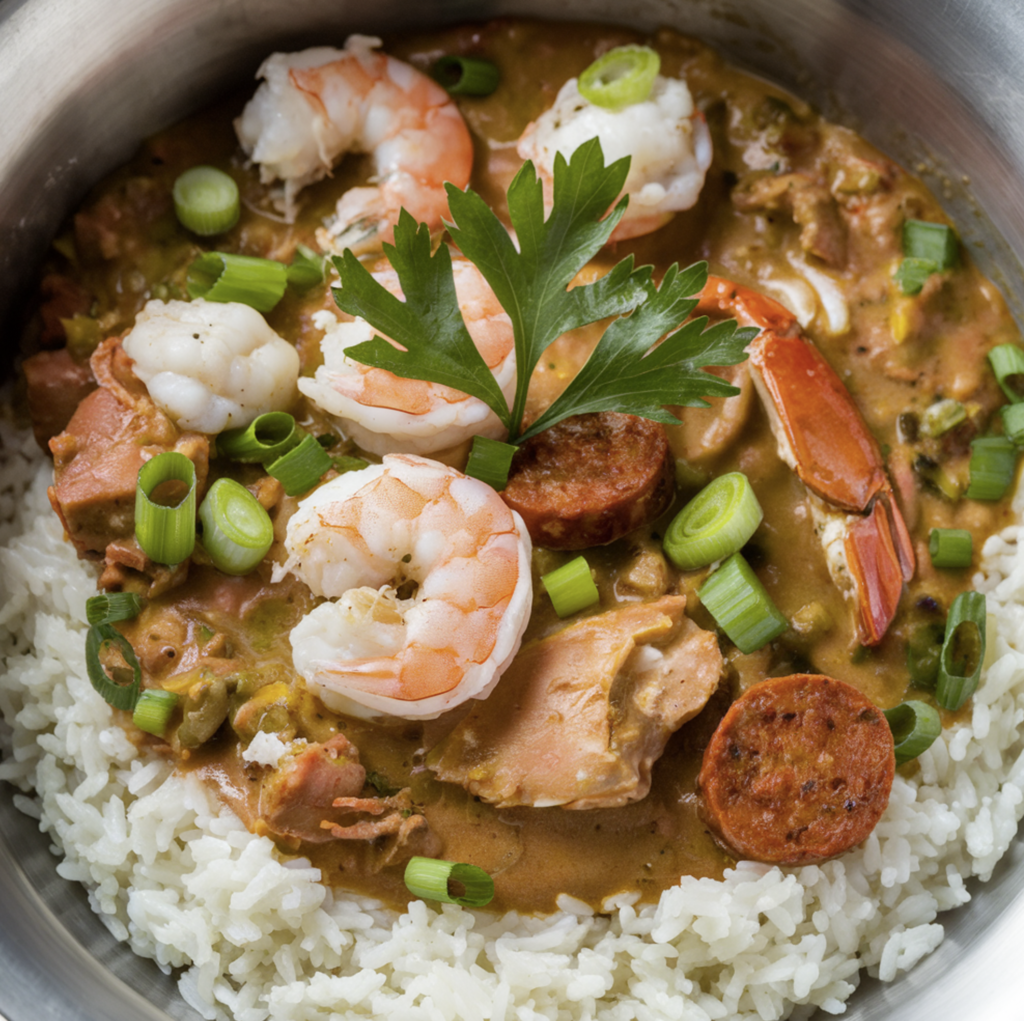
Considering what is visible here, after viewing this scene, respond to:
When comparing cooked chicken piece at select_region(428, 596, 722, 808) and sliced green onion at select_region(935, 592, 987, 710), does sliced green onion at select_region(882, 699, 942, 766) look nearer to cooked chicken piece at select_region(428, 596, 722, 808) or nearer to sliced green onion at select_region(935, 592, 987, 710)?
sliced green onion at select_region(935, 592, 987, 710)

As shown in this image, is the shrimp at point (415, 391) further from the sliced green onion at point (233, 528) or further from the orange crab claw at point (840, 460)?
the orange crab claw at point (840, 460)

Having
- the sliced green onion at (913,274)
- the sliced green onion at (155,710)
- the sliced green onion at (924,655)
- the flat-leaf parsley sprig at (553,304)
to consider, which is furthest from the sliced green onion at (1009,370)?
the sliced green onion at (155,710)

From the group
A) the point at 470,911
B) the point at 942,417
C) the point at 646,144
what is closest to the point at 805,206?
the point at 646,144

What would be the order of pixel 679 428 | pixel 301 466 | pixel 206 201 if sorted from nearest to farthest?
pixel 301 466, pixel 679 428, pixel 206 201

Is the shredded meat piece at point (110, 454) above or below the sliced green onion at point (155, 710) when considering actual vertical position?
above

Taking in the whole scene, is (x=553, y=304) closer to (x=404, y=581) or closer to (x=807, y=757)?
(x=404, y=581)

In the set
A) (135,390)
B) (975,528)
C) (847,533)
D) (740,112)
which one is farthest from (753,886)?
(740,112)
